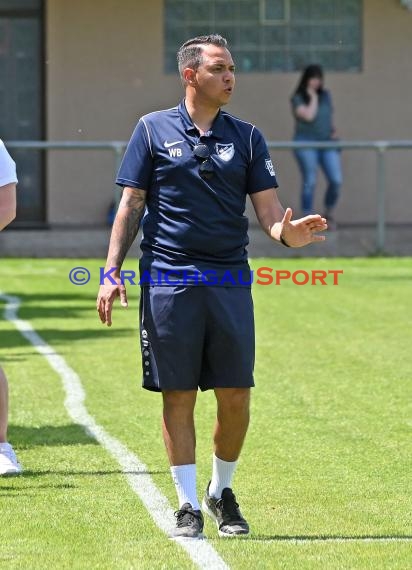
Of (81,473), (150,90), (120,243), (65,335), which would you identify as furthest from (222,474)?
(150,90)

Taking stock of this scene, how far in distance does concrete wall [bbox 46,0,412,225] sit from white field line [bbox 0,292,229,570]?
9.63m

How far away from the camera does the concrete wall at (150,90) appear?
923 inches

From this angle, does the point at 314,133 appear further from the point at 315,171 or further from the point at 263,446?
the point at 263,446

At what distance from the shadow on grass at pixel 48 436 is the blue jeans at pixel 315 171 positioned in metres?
12.3

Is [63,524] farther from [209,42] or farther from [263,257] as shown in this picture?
[263,257]

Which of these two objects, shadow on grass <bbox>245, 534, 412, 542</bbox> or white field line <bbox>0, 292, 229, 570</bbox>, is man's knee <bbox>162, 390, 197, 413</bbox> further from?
shadow on grass <bbox>245, 534, 412, 542</bbox>

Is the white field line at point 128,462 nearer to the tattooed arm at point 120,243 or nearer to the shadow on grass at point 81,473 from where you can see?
the shadow on grass at point 81,473

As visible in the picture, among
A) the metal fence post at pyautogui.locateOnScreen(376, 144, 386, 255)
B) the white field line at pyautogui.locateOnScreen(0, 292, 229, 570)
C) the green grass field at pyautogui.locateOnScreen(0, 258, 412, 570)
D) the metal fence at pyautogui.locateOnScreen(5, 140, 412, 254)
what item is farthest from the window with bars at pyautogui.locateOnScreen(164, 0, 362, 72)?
the white field line at pyautogui.locateOnScreen(0, 292, 229, 570)

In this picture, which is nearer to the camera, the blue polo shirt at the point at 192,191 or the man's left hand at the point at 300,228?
the man's left hand at the point at 300,228

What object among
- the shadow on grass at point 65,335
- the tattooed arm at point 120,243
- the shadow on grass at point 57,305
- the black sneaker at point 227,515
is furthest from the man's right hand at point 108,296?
the shadow on grass at point 57,305

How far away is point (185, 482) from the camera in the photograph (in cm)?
693

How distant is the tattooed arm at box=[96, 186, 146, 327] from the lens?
6930mm

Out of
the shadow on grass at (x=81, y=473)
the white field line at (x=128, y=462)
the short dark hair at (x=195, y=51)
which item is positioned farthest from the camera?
the shadow on grass at (x=81, y=473)

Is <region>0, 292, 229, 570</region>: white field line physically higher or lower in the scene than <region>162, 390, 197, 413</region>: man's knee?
lower
